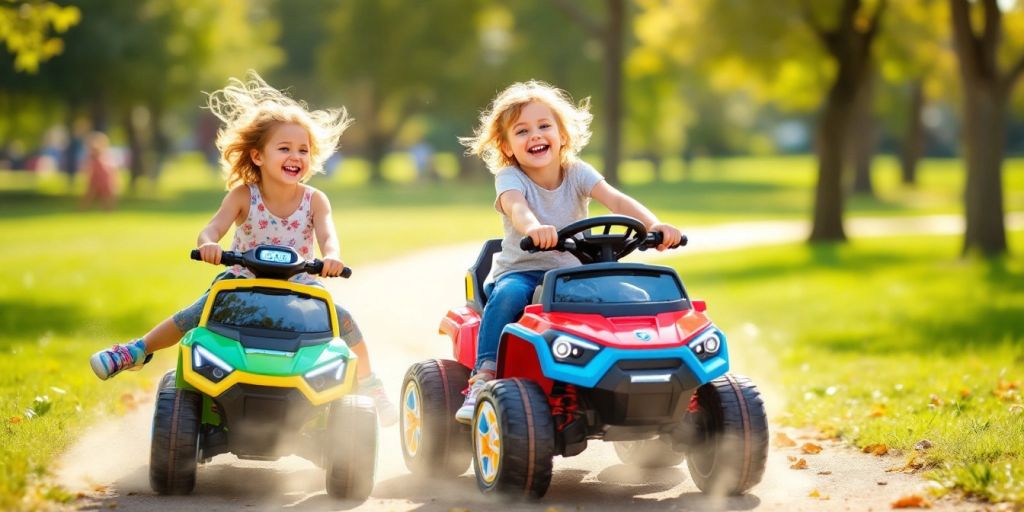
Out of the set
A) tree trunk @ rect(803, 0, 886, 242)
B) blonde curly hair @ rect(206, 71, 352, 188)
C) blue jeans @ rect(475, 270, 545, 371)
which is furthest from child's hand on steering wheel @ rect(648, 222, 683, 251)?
tree trunk @ rect(803, 0, 886, 242)

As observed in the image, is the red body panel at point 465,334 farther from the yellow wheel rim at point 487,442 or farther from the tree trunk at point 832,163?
the tree trunk at point 832,163

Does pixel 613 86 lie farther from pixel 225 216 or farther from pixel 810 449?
pixel 225 216

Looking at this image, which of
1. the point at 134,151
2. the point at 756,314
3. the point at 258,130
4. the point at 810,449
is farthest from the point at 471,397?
the point at 134,151

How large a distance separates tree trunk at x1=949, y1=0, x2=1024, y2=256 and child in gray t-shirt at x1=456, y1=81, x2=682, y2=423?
1568cm

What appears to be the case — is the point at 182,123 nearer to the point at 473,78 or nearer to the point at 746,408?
the point at 473,78

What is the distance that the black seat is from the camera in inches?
293

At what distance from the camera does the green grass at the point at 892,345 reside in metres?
7.60

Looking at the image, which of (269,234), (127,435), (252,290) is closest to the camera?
(252,290)

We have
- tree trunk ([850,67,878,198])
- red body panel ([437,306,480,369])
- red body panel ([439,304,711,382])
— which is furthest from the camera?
tree trunk ([850,67,878,198])

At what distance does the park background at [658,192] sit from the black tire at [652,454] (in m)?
1.25

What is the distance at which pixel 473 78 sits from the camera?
58656 millimetres

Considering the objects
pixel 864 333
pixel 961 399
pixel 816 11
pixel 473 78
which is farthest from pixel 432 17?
pixel 961 399

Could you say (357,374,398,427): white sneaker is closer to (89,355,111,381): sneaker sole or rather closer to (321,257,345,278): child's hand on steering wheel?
(321,257,345,278): child's hand on steering wheel

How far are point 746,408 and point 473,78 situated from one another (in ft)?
174
